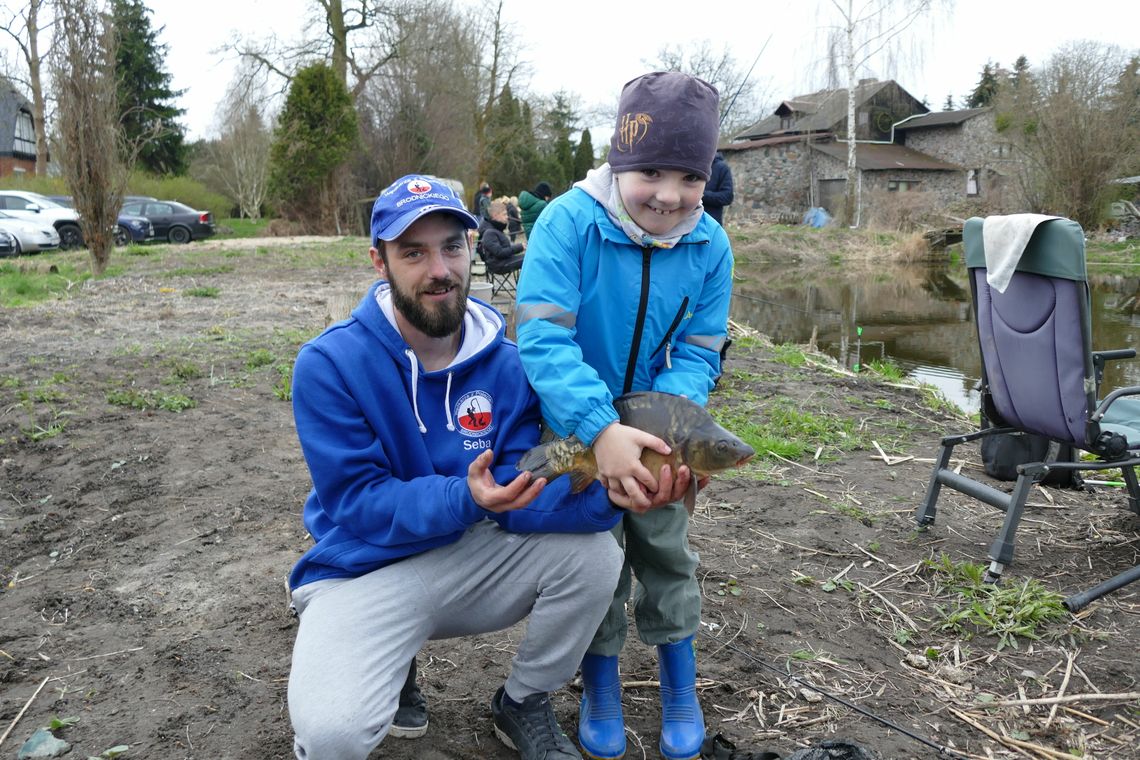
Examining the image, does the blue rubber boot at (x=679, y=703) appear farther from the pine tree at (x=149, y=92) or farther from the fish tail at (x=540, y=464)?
the pine tree at (x=149, y=92)

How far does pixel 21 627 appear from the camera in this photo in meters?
3.13

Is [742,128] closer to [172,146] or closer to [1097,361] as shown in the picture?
[172,146]

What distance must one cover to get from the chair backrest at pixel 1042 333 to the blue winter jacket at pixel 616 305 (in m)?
1.87

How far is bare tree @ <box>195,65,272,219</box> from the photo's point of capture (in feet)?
123

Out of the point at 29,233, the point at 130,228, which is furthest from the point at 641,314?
the point at 130,228

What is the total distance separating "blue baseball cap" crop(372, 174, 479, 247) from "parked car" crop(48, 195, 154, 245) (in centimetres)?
2497

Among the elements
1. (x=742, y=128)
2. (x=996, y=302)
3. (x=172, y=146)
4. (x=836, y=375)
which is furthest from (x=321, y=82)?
(x=742, y=128)

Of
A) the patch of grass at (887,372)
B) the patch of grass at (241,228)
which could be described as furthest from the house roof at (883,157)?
the patch of grass at (887,372)

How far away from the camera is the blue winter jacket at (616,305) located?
7.66ft

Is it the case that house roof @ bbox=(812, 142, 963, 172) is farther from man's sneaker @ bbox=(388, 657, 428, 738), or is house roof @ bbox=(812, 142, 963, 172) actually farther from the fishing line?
man's sneaker @ bbox=(388, 657, 428, 738)

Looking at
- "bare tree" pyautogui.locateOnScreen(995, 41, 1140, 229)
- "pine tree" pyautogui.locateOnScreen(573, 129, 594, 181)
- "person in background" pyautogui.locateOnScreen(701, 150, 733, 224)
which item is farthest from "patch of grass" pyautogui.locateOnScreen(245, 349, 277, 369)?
"pine tree" pyautogui.locateOnScreen(573, 129, 594, 181)

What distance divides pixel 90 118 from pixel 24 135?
43375 millimetres

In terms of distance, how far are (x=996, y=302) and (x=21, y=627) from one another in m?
4.17

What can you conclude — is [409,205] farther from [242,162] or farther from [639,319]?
[242,162]
